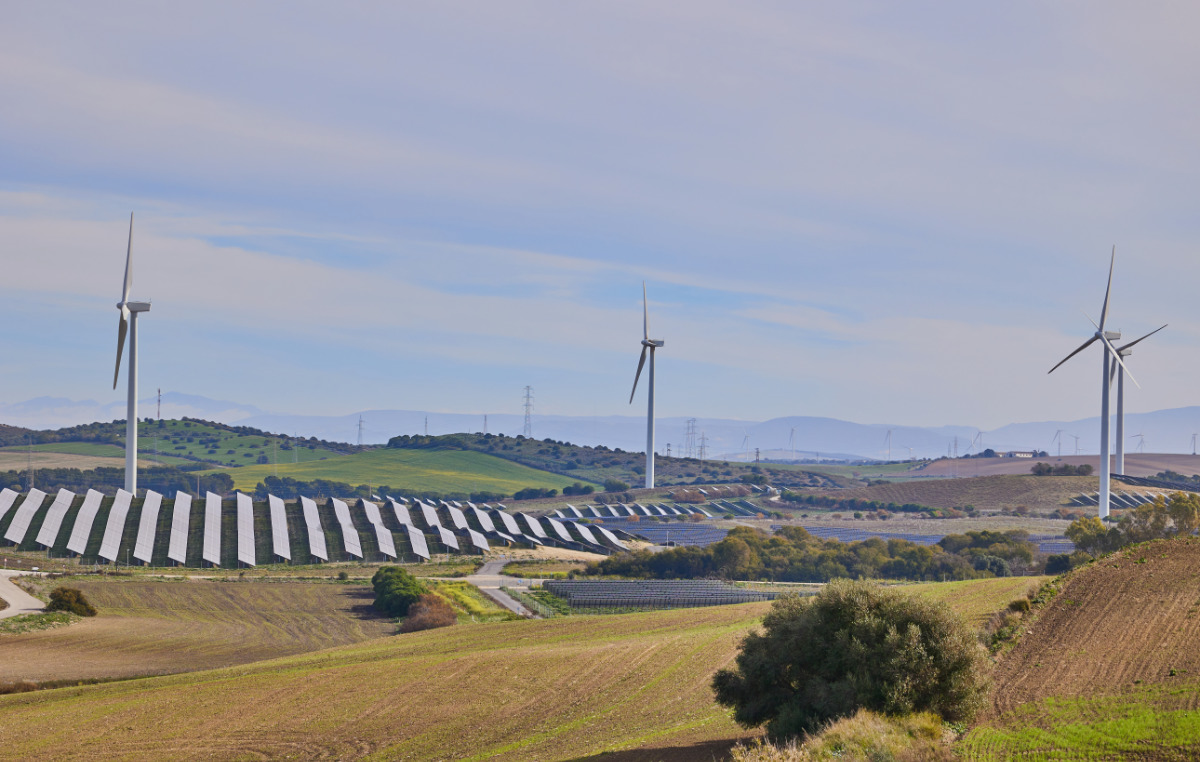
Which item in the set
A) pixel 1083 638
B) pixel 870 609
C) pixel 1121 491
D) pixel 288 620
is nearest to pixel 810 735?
pixel 870 609

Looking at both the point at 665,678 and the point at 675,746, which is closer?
the point at 675,746

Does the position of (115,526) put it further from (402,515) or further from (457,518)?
(457,518)

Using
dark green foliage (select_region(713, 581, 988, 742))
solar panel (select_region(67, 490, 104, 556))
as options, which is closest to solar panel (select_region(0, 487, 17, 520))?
solar panel (select_region(67, 490, 104, 556))

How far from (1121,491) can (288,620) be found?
159324mm

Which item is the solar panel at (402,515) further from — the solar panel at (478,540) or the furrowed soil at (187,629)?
the furrowed soil at (187,629)

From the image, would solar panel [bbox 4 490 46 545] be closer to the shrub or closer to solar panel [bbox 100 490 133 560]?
solar panel [bbox 100 490 133 560]

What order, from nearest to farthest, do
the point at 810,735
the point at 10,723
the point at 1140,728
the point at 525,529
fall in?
1. the point at 1140,728
2. the point at 810,735
3. the point at 10,723
4. the point at 525,529

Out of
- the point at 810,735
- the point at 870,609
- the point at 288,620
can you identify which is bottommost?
the point at 288,620

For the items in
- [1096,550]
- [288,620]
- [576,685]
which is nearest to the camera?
[576,685]

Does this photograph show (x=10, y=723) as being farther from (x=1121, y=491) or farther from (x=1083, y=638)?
(x=1121, y=491)

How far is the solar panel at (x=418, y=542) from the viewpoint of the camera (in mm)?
108731

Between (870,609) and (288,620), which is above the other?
(870,609)

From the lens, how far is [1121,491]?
181 metres

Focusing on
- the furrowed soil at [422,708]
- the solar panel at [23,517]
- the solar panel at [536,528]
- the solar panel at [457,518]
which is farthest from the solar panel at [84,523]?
the furrowed soil at [422,708]
